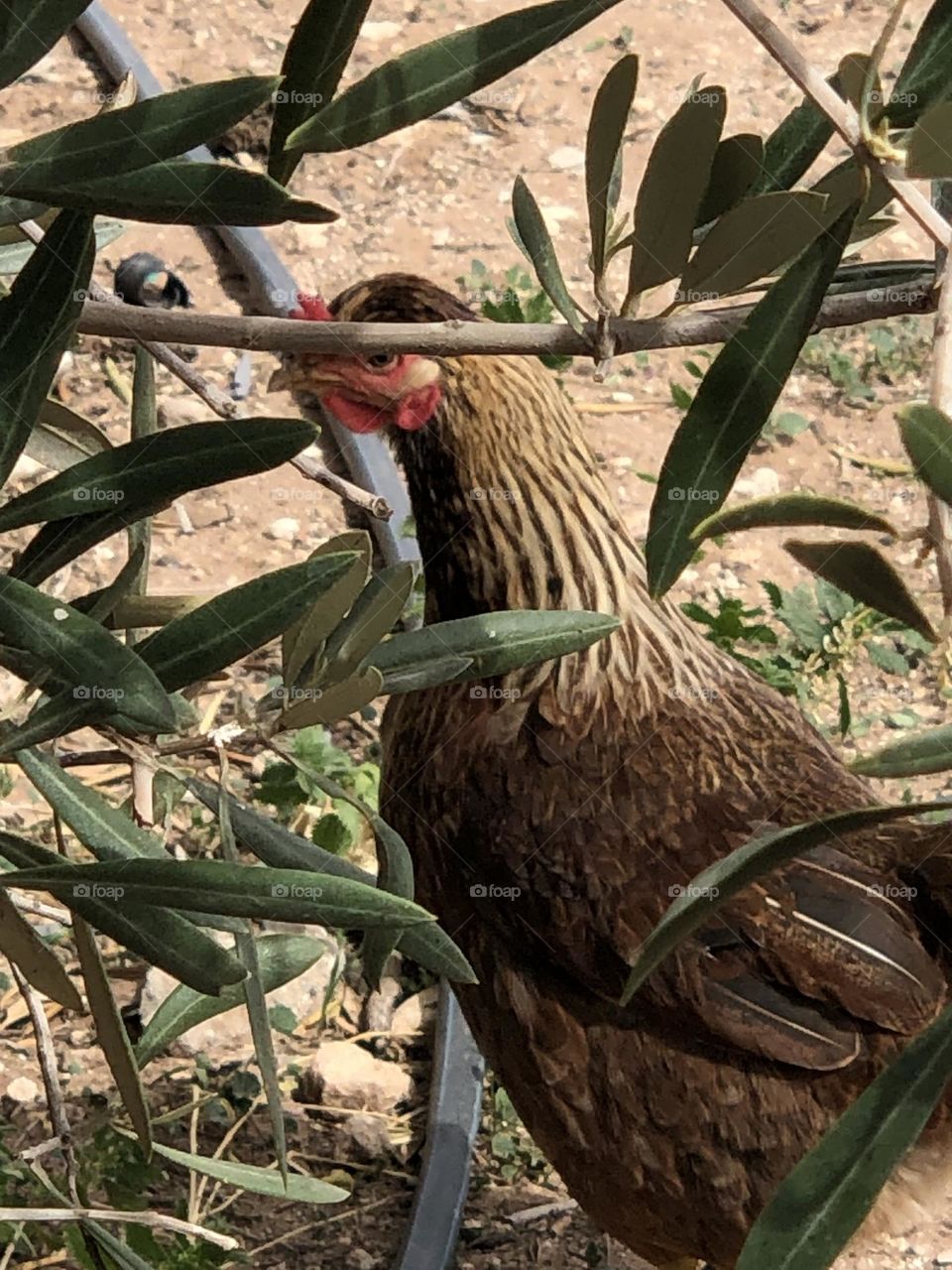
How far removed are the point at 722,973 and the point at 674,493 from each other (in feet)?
3.33

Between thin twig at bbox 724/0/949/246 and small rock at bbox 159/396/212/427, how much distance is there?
254 cm

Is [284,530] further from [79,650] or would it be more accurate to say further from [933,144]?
[933,144]

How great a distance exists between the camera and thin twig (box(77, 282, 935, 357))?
875 millimetres

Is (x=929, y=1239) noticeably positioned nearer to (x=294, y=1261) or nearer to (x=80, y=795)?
(x=294, y=1261)

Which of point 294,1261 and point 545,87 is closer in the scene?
point 294,1261

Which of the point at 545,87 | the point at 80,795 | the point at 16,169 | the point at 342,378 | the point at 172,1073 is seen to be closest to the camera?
the point at 16,169

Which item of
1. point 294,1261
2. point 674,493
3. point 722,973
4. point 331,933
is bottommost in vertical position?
point 294,1261

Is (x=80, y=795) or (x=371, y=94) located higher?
(x=371, y=94)

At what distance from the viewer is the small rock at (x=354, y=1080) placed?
2.30 m

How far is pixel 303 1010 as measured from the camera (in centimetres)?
246

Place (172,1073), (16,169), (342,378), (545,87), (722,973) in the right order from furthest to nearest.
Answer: (545,87) → (172,1073) → (342,378) → (722,973) → (16,169)

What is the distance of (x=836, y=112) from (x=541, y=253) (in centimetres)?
39

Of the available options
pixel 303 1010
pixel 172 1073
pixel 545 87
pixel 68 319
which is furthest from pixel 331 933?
pixel 545 87

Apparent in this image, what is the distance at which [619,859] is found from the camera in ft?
5.75
